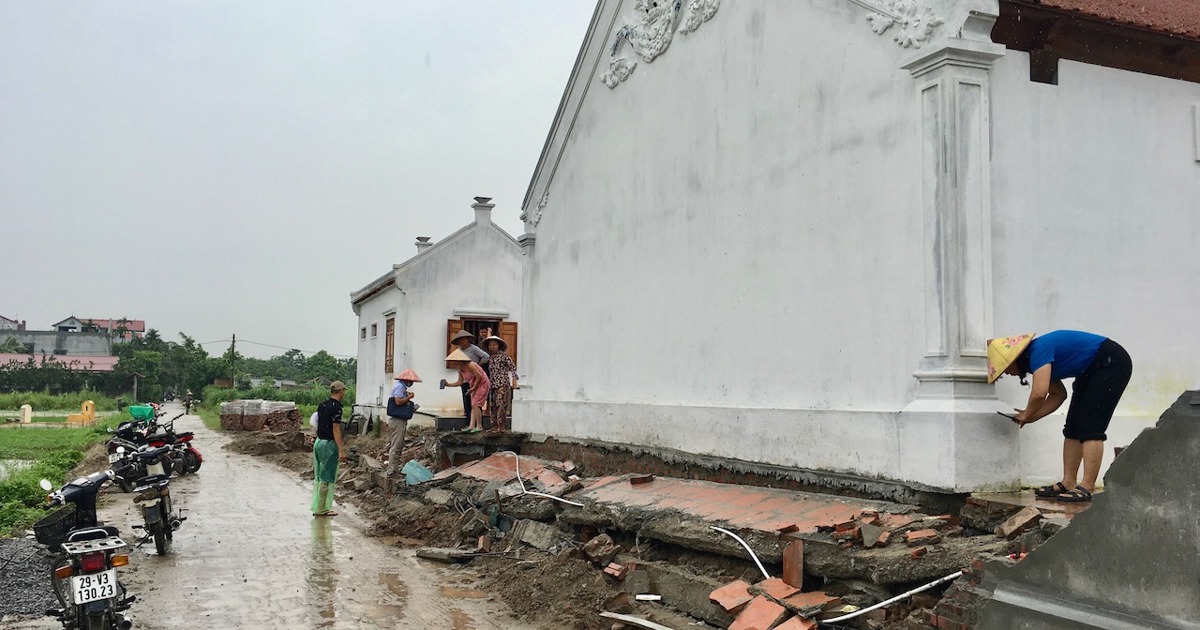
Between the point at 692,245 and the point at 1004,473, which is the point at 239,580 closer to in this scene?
the point at 692,245

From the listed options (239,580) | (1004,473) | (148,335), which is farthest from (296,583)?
(148,335)

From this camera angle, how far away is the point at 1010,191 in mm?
6879

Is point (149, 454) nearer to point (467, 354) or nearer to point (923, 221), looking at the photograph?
point (467, 354)

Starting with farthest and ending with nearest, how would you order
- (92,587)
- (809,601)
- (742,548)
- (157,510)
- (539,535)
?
1. (157,510)
2. (539,535)
3. (742,548)
4. (92,587)
5. (809,601)

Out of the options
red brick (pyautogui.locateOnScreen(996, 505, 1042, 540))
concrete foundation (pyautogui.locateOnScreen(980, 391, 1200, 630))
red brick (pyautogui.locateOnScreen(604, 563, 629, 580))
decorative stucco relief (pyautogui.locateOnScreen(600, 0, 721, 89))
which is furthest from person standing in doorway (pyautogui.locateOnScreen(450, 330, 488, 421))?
concrete foundation (pyautogui.locateOnScreen(980, 391, 1200, 630))

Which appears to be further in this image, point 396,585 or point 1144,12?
point 396,585

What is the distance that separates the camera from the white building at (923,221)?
6.66 meters

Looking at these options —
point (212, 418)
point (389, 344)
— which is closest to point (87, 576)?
point (389, 344)

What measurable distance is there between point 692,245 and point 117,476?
8214 millimetres

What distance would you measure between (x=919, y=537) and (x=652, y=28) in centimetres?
762

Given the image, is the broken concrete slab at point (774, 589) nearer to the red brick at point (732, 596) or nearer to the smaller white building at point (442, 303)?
the red brick at point (732, 596)

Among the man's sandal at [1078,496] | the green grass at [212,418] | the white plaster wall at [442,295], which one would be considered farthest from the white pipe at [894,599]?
the green grass at [212,418]

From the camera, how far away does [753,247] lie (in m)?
9.08

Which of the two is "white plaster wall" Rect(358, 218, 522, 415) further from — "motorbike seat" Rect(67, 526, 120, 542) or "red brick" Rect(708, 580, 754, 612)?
"red brick" Rect(708, 580, 754, 612)
